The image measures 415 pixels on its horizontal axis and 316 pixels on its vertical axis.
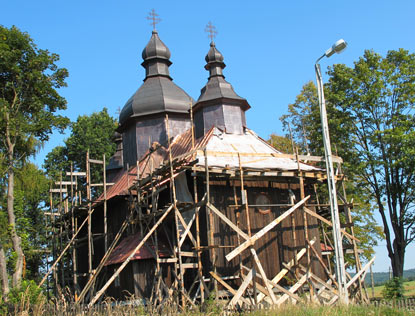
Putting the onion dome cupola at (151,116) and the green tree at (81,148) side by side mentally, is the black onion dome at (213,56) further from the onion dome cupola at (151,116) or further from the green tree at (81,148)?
the green tree at (81,148)

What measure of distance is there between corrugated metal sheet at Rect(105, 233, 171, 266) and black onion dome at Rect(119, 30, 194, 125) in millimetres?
7959

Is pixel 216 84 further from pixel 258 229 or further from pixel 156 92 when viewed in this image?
pixel 258 229

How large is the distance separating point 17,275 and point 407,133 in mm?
17512

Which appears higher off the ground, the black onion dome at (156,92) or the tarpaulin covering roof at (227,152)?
the black onion dome at (156,92)

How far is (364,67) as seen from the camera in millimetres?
22531

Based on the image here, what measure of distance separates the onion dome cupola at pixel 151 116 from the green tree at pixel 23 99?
3.66 metres

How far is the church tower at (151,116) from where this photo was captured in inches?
961

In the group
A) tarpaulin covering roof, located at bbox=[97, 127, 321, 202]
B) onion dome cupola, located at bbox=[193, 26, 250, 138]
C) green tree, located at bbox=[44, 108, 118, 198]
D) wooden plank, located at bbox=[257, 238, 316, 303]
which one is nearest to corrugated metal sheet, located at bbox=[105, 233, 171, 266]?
tarpaulin covering roof, located at bbox=[97, 127, 321, 202]

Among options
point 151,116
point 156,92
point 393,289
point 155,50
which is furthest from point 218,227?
point 155,50

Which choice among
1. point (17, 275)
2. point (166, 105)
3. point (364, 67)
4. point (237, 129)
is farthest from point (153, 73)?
point (17, 275)

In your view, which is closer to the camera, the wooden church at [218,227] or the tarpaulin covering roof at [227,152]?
the wooden church at [218,227]

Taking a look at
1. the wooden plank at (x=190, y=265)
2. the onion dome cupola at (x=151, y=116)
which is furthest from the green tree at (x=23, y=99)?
the wooden plank at (x=190, y=265)

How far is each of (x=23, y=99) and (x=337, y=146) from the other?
48.1ft

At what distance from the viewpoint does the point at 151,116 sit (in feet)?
80.9
